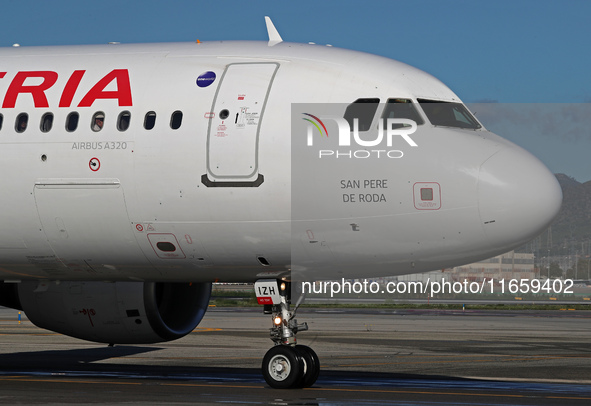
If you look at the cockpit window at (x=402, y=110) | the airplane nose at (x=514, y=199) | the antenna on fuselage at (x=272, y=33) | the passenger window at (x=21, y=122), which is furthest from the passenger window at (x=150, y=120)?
the airplane nose at (x=514, y=199)

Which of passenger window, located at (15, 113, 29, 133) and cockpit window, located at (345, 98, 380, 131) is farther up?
passenger window, located at (15, 113, 29, 133)

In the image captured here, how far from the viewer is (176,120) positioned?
16219mm

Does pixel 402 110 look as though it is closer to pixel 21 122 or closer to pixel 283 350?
pixel 283 350

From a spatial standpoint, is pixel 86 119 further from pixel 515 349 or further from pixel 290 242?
pixel 515 349

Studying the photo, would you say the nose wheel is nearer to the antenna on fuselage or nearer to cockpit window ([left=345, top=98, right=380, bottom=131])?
cockpit window ([left=345, top=98, right=380, bottom=131])

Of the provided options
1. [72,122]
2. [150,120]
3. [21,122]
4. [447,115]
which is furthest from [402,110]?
[21,122]

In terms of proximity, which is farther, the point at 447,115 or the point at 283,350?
the point at 283,350

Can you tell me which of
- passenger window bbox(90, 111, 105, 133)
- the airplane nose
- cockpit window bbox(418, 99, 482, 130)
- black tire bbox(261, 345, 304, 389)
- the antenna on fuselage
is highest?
the antenna on fuselage

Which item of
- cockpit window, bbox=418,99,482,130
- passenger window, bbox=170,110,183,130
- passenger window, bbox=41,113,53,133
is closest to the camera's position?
cockpit window, bbox=418,99,482,130

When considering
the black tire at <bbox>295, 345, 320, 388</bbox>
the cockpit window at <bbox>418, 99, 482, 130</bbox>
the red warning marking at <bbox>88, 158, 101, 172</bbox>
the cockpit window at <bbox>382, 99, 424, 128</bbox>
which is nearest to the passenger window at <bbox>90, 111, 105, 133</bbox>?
the red warning marking at <bbox>88, 158, 101, 172</bbox>

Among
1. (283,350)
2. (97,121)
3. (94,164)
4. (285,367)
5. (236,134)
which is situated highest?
(97,121)

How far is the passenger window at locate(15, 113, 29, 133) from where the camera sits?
16.9m

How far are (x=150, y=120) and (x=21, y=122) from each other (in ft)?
7.81

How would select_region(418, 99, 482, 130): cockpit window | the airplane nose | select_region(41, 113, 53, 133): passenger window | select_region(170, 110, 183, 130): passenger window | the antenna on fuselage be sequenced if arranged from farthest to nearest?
the antenna on fuselage, select_region(41, 113, 53, 133): passenger window, select_region(170, 110, 183, 130): passenger window, select_region(418, 99, 482, 130): cockpit window, the airplane nose
